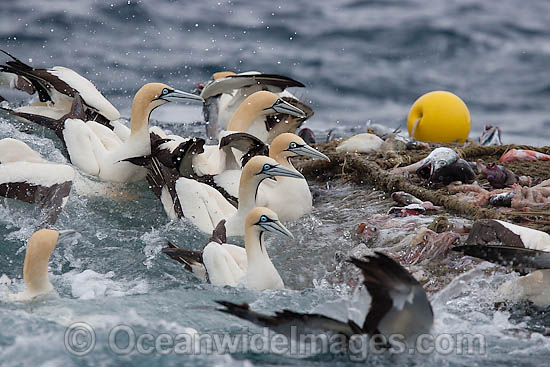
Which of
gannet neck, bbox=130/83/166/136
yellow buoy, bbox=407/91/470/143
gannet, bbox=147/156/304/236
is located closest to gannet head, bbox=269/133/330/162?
gannet, bbox=147/156/304/236

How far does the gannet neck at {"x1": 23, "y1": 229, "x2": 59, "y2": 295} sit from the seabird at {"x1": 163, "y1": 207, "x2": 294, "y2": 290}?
1.04 m

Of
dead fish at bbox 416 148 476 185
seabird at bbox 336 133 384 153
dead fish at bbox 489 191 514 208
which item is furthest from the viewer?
seabird at bbox 336 133 384 153

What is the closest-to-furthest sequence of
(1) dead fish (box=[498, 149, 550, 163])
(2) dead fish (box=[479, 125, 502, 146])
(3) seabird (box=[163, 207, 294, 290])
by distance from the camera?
(3) seabird (box=[163, 207, 294, 290]) < (1) dead fish (box=[498, 149, 550, 163]) < (2) dead fish (box=[479, 125, 502, 146])

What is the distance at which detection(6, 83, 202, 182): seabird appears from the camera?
7961mm

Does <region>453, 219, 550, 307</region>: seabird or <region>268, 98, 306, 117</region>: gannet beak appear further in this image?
<region>268, 98, 306, 117</region>: gannet beak

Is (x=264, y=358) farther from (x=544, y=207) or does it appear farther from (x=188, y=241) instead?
(x=544, y=207)

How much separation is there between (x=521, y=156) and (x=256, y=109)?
2.47 m

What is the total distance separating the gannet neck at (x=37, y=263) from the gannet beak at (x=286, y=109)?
3583mm

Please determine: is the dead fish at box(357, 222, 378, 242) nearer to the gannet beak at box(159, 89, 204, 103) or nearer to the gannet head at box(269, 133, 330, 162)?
the gannet head at box(269, 133, 330, 162)

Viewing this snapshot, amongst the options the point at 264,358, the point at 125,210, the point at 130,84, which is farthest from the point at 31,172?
the point at 130,84

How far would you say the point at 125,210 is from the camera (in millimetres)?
7641

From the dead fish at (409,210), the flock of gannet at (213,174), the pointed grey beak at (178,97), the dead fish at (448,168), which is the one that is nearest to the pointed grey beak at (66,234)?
the flock of gannet at (213,174)

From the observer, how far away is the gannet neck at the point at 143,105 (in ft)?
26.1

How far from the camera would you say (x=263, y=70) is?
17.0m
